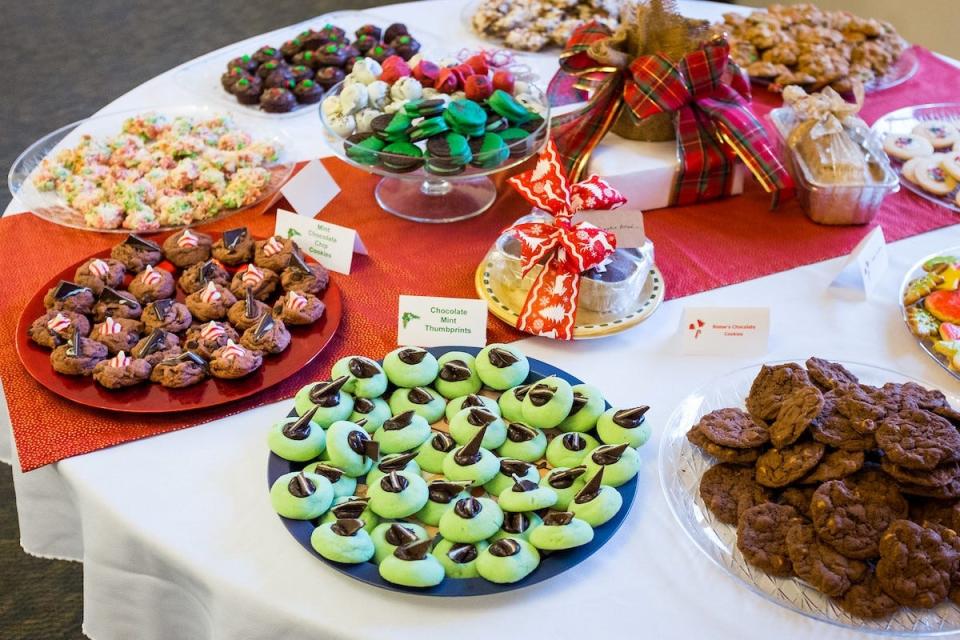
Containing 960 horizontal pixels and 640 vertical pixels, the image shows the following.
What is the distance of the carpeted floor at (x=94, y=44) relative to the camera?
4383mm

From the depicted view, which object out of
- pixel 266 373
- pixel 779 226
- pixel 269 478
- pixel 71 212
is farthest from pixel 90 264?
pixel 779 226

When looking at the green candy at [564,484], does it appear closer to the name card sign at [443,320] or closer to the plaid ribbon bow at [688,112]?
the name card sign at [443,320]

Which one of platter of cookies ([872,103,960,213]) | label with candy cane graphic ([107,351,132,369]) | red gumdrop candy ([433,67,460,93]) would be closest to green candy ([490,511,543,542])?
label with candy cane graphic ([107,351,132,369])

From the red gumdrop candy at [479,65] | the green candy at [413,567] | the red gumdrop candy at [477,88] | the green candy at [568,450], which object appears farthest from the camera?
the red gumdrop candy at [479,65]

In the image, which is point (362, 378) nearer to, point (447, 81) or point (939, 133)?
point (447, 81)

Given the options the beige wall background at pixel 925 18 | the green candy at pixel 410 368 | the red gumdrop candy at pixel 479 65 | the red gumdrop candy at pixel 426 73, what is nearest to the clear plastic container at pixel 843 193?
the red gumdrop candy at pixel 479 65

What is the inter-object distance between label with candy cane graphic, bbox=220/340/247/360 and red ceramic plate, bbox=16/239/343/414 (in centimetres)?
5

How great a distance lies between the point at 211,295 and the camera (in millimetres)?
1644

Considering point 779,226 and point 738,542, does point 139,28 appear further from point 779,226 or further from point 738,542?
point 738,542

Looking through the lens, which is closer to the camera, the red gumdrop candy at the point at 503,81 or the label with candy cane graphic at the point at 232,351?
the label with candy cane graphic at the point at 232,351

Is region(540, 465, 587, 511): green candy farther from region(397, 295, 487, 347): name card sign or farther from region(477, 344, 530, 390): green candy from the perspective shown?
region(397, 295, 487, 347): name card sign

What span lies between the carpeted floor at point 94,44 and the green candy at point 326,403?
10.1 ft

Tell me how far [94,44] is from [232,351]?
419 cm

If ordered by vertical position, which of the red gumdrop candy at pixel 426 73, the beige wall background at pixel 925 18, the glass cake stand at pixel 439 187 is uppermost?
the red gumdrop candy at pixel 426 73
